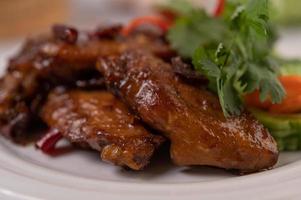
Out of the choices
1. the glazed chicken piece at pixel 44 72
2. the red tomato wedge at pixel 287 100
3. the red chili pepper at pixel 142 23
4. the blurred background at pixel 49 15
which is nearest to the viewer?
the red tomato wedge at pixel 287 100

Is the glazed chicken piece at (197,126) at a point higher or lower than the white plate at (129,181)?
higher

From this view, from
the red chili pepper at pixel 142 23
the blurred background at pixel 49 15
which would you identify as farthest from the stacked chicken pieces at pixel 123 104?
the blurred background at pixel 49 15

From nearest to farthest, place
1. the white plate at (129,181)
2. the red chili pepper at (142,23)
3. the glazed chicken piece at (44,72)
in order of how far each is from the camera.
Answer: the white plate at (129,181)
the glazed chicken piece at (44,72)
the red chili pepper at (142,23)

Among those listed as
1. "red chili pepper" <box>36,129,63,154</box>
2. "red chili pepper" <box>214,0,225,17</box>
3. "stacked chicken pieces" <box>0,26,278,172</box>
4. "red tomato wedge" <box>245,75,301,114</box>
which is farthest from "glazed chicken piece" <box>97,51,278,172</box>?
"red chili pepper" <box>214,0,225,17</box>

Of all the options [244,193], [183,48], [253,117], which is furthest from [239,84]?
[244,193]

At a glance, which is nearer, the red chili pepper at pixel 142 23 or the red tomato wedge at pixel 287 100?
the red tomato wedge at pixel 287 100

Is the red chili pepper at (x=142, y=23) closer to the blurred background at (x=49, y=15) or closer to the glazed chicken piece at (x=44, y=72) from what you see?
the glazed chicken piece at (x=44, y=72)

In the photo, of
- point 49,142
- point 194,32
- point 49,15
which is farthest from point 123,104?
point 49,15

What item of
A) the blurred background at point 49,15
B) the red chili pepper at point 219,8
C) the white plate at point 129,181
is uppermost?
the red chili pepper at point 219,8
